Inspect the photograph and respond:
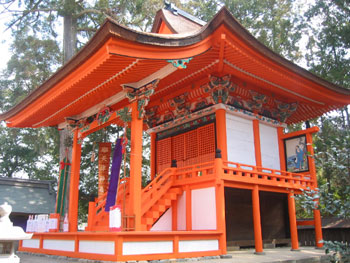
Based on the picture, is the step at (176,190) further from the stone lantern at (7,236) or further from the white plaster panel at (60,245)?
the stone lantern at (7,236)

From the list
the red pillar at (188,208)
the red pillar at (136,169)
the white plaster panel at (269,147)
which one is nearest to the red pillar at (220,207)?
the red pillar at (188,208)

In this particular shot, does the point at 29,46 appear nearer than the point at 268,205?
No

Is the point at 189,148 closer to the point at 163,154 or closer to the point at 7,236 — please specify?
the point at 163,154

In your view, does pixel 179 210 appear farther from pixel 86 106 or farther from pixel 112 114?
pixel 86 106

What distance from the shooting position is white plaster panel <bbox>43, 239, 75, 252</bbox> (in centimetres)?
813

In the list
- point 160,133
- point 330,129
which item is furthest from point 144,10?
point 330,129

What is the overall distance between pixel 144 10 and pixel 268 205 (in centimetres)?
1173

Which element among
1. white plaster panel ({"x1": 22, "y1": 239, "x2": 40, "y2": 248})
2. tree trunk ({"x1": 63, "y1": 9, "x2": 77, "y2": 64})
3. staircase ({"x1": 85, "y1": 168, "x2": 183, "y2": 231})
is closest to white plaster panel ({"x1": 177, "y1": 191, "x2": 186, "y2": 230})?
staircase ({"x1": 85, "y1": 168, "x2": 183, "y2": 231})

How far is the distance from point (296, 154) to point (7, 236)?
9.47m

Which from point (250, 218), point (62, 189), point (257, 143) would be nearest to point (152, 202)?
point (250, 218)

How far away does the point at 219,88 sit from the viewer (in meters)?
9.81

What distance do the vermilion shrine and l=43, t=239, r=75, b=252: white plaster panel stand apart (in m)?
0.03

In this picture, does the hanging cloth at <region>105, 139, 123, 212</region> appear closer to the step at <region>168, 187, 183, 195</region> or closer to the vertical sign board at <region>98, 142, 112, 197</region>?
the step at <region>168, 187, 183, 195</region>

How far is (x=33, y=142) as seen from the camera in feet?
61.4
